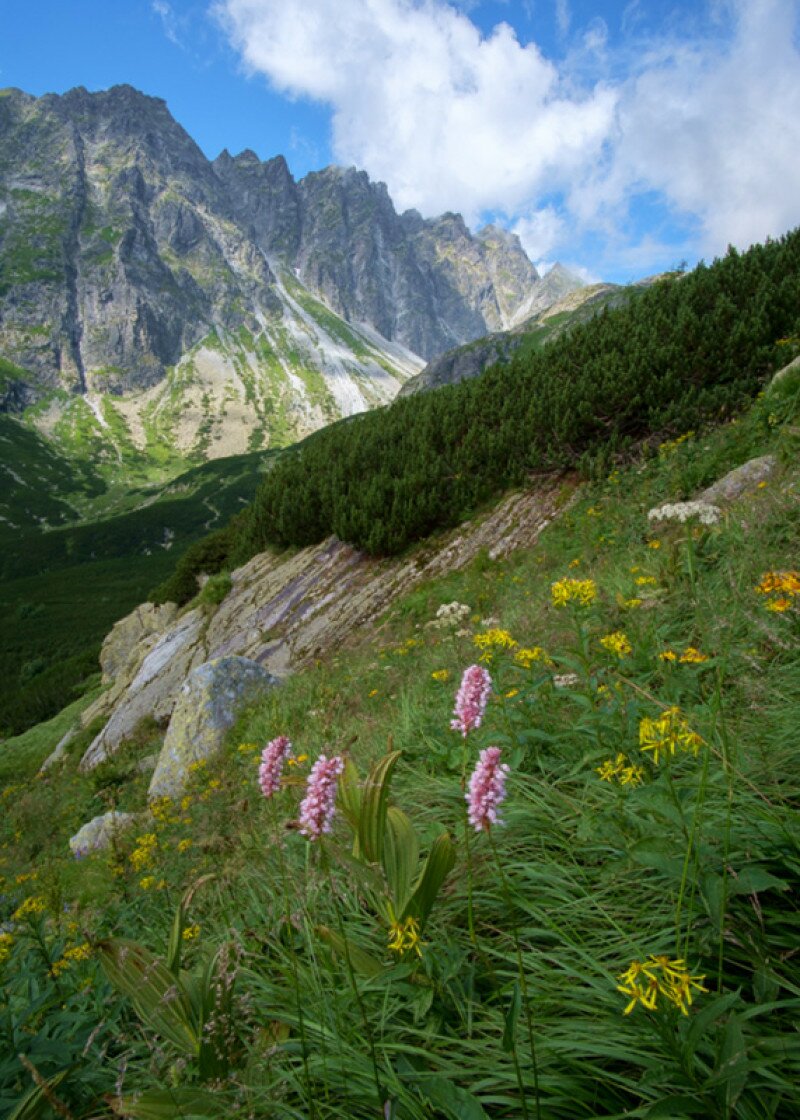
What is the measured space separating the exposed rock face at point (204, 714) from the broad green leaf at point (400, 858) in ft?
21.6

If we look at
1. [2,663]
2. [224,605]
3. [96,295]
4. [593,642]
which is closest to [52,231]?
[96,295]

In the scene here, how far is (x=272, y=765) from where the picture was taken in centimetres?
175

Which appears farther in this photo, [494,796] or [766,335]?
[766,335]

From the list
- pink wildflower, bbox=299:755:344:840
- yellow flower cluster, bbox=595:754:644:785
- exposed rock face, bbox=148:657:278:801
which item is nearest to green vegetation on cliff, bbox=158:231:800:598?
exposed rock face, bbox=148:657:278:801

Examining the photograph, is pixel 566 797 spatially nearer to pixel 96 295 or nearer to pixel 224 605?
pixel 224 605

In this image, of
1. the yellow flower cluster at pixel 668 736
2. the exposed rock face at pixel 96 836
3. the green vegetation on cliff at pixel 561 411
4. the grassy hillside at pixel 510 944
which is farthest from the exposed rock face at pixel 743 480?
the exposed rock face at pixel 96 836

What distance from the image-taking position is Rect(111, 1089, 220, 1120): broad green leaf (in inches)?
54.1

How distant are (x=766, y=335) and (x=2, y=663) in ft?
255

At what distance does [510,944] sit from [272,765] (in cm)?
105

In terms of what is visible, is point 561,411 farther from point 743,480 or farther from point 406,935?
point 406,935

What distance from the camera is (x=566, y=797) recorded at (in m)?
2.38

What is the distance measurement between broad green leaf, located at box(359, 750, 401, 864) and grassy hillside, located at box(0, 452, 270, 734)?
1946 centimetres

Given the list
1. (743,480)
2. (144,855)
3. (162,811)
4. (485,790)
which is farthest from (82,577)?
(485,790)

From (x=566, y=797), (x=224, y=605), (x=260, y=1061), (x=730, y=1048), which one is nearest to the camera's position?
(x=730, y=1048)
